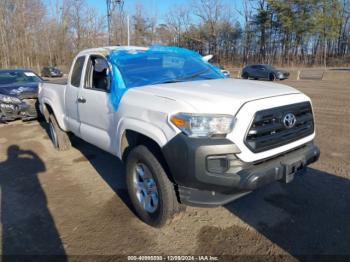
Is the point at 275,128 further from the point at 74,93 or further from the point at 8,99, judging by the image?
the point at 8,99

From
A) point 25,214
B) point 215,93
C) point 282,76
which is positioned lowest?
point 25,214

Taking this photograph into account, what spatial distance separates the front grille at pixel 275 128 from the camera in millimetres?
2783

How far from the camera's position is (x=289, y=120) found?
3049 mm

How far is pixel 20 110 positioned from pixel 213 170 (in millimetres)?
7544

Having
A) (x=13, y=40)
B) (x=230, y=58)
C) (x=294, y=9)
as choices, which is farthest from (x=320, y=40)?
(x=13, y=40)

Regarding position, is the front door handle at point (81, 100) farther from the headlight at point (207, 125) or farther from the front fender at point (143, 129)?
the headlight at point (207, 125)

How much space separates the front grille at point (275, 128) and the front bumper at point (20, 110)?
25.1ft

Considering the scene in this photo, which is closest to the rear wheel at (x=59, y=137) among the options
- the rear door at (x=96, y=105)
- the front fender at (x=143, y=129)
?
the rear door at (x=96, y=105)

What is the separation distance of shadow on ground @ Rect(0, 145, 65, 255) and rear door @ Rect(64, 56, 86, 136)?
1.07m

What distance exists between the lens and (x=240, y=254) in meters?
2.89

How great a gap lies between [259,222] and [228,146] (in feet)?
4.12

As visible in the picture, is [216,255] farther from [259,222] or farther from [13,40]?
[13,40]

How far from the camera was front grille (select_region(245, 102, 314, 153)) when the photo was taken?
2783 mm

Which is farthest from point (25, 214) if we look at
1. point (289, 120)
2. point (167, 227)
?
point (289, 120)
